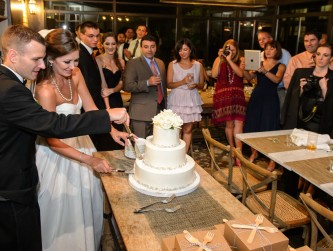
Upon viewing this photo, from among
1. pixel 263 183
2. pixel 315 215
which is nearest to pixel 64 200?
pixel 263 183

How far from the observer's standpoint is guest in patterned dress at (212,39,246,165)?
13.7 ft

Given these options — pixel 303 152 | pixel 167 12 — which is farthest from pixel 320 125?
pixel 167 12

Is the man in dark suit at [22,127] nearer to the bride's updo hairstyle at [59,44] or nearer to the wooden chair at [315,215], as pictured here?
the bride's updo hairstyle at [59,44]

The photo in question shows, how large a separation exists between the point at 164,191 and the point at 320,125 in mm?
2072

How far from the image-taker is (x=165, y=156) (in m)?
1.76

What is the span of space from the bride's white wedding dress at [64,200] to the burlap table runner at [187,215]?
601 mm

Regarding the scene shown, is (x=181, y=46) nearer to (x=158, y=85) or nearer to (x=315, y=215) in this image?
(x=158, y=85)

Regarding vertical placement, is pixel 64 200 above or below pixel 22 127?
below

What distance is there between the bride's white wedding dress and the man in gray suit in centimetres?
139

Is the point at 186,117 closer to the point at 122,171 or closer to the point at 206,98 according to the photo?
the point at 206,98

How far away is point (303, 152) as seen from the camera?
2.64 metres

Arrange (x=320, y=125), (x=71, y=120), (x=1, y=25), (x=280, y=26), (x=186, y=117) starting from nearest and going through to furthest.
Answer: (x=71, y=120) → (x=320, y=125) → (x=186, y=117) → (x=1, y=25) → (x=280, y=26)

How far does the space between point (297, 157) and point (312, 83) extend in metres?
0.98

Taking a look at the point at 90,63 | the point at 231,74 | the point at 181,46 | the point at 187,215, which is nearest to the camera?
the point at 187,215
